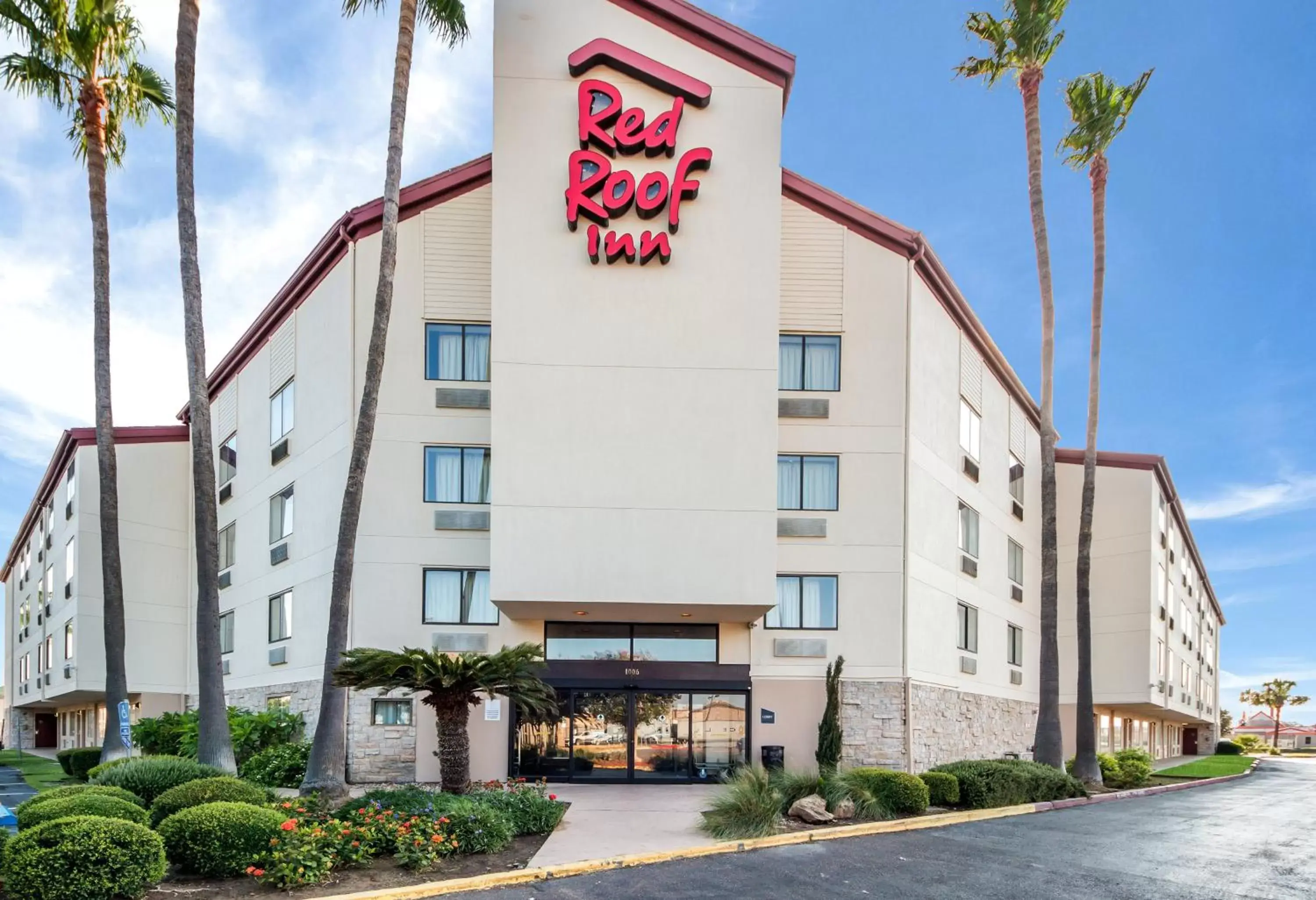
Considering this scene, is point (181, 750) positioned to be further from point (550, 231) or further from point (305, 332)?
point (550, 231)

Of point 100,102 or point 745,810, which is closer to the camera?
point 745,810

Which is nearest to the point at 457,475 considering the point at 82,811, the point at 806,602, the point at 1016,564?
the point at 806,602

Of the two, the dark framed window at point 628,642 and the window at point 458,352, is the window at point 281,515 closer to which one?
the window at point 458,352

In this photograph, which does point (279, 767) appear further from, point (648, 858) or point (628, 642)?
point (648, 858)

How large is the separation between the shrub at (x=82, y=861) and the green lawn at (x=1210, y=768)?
32.7 m

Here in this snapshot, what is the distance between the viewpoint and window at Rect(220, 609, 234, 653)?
1249 inches

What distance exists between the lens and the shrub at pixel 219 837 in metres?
11.9

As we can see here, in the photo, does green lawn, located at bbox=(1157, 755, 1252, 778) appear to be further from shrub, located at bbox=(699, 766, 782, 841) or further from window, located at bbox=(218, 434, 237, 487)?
window, located at bbox=(218, 434, 237, 487)

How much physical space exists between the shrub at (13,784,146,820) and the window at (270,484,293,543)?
42.6 feet

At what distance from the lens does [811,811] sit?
53.7 feet

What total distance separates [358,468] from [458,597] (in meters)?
6.07

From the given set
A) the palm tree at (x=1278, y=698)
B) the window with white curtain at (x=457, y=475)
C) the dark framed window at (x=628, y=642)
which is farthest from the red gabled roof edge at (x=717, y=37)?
the palm tree at (x=1278, y=698)

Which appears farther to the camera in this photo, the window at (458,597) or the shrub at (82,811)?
the window at (458,597)

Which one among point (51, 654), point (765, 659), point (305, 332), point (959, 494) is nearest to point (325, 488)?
point (305, 332)
